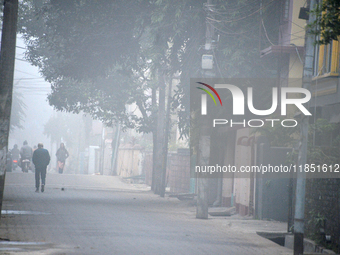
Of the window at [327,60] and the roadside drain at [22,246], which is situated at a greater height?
the window at [327,60]

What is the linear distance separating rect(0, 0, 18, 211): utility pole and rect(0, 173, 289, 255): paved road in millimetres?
1410

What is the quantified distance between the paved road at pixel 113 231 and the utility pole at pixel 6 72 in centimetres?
141

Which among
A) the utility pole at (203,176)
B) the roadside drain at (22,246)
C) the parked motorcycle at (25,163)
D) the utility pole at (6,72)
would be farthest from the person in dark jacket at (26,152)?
the roadside drain at (22,246)

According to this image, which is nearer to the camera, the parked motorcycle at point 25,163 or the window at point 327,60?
the window at point 327,60

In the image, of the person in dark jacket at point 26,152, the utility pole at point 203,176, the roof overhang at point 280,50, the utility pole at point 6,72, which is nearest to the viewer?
the utility pole at point 6,72

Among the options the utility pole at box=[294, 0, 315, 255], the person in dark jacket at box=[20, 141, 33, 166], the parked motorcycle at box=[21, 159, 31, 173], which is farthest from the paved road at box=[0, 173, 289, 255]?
the parked motorcycle at box=[21, 159, 31, 173]

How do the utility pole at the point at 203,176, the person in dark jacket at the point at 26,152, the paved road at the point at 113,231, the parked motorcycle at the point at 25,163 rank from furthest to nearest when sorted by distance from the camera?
the parked motorcycle at the point at 25,163, the person in dark jacket at the point at 26,152, the utility pole at the point at 203,176, the paved road at the point at 113,231

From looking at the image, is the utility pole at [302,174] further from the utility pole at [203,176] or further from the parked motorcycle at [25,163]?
the parked motorcycle at [25,163]

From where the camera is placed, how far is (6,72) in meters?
9.49

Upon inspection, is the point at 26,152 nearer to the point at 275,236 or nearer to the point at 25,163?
the point at 25,163

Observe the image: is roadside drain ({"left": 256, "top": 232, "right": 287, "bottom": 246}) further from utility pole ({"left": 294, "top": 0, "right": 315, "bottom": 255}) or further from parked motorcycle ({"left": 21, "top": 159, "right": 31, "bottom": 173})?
parked motorcycle ({"left": 21, "top": 159, "right": 31, "bottom": 173})

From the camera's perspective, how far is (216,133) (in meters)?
20.7

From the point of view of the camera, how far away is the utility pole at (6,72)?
30.7ft

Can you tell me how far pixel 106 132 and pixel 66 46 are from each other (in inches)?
1551
